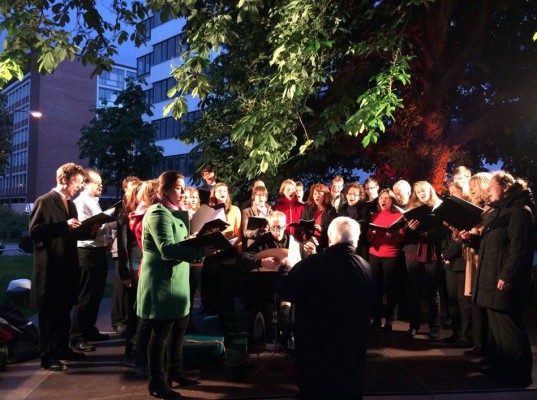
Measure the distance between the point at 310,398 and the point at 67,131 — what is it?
66.3 meters

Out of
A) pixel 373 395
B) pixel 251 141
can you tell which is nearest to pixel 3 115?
pixel 251 141

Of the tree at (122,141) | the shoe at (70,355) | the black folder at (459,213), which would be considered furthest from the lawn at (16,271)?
the black folder at (459,213)

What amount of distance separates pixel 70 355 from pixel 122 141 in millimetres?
13592

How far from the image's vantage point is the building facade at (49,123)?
6266 centimetres

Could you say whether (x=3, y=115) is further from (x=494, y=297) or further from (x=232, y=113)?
(x=494, y=297)

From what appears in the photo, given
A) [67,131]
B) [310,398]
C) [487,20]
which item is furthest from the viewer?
[67,131]

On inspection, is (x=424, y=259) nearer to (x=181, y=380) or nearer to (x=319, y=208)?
(x=319, y=208)

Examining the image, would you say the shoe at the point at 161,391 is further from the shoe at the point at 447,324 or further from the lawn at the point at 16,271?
the lawn at the point at 16,271

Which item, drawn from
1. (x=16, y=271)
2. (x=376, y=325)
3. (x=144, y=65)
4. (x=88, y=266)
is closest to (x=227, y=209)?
(x=88, y=266)

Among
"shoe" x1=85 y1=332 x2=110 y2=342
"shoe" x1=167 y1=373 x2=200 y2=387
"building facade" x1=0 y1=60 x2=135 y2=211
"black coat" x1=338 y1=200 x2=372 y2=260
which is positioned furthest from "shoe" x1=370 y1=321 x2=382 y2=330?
"building facade" x1=0 y1=60 x2=135 y2=211

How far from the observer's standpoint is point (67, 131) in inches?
2534

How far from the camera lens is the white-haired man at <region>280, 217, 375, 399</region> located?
3496mm

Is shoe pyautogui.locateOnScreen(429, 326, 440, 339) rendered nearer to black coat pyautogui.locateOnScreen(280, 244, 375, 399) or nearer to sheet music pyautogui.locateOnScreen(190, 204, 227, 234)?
sheet music pyautogui.locateOnScreen(190, 204, 227, 234)

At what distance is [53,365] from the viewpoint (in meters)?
5.60
